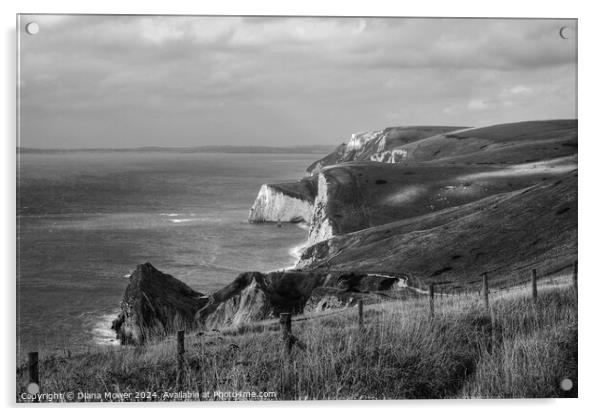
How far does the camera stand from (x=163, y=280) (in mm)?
43250

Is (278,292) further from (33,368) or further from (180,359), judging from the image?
(180,359)

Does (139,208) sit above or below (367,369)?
above

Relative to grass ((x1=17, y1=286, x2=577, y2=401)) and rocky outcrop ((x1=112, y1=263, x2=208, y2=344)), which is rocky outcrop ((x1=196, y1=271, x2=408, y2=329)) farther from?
grass ((x1=17, y1=286, x2=577, y2=401))

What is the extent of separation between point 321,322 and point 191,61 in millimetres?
7791

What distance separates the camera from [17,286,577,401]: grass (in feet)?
44.2

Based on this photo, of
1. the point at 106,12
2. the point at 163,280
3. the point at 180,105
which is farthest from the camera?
the point at 163,280

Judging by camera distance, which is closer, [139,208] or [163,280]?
[163,280]

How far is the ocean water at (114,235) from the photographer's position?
27688 millimetres

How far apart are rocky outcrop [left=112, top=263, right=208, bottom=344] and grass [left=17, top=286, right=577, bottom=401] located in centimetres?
Result: 2432

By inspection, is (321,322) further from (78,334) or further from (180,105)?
(78,334)

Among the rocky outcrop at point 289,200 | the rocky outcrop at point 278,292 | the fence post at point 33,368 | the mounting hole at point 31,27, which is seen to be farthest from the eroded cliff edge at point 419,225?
the fence post at point 33,368

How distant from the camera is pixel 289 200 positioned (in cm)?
11731

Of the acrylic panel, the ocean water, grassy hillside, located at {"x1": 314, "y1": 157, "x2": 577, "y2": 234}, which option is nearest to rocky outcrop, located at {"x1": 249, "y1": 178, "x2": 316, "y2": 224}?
grassy hillside, located at {"x1": 314, "y1": 157, "x2": 577, "y2": 234}
